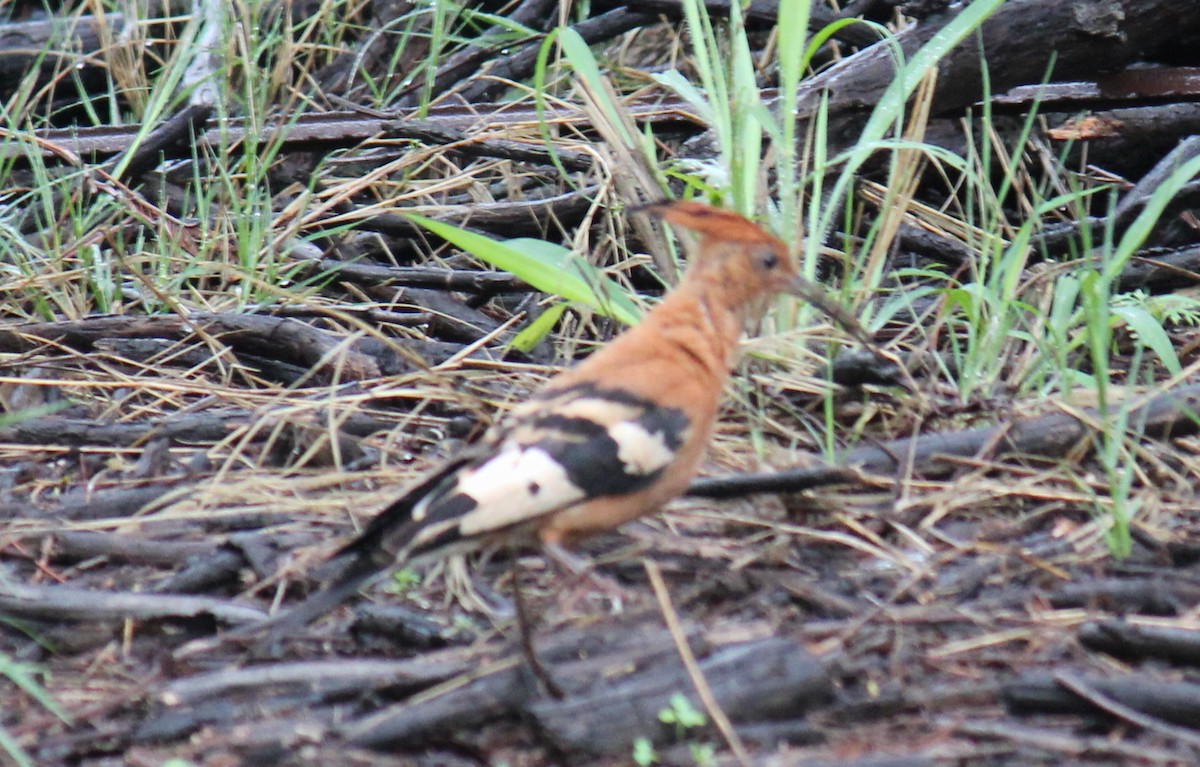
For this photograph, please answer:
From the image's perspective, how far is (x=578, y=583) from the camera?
285 cm

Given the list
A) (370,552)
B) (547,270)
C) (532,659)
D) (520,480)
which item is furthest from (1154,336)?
(370,552)

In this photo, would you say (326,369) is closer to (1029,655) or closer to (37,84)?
(1029,655)

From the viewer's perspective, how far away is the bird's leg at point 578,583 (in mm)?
2803

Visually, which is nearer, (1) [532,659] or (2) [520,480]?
(1) [532,659]

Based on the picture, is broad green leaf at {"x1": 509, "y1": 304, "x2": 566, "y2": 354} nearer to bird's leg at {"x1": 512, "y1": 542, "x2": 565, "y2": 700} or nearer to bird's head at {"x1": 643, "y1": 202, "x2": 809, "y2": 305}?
bird's head at {"x1": 643, "y1": 202, "x2": 809, "y2": 305}

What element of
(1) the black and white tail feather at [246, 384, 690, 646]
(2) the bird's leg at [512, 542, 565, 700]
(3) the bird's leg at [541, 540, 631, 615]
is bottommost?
(3) the bird's leg at [541, 540, 631, 615]

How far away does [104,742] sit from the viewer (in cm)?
251

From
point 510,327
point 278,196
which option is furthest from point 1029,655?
point 278,196

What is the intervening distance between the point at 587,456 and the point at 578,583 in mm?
254

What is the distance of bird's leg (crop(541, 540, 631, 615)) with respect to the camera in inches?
110

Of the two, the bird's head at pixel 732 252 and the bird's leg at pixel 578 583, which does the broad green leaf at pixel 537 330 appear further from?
the bird's leg at pixel 578 583

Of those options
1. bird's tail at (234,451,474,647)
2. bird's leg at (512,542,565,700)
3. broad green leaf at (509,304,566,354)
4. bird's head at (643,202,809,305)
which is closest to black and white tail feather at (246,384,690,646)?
bird's tail at (234,451,474,647)

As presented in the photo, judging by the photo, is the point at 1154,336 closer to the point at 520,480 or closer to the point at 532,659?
the point at 520,480

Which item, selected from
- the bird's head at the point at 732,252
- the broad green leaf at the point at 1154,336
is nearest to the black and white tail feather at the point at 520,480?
the bird's head at the point at 732,252
